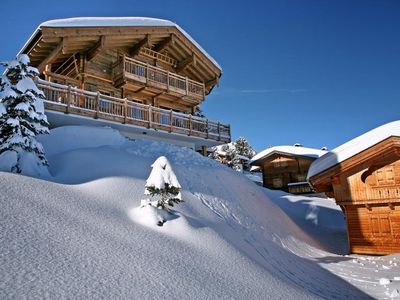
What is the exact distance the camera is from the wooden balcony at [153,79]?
18.5m

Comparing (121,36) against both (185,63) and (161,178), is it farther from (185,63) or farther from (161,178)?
(161,178)

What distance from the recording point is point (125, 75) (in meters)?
18.2

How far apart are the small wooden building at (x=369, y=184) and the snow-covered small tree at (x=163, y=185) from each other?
9.37 metres

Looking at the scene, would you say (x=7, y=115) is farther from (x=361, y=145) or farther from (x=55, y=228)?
(x=361, y=145)

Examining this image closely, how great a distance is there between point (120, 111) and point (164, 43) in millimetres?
8093

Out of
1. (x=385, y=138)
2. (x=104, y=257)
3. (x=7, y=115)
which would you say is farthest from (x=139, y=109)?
(x=104, y=257)

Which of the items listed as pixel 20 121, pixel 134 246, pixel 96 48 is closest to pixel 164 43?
pixel 96 48

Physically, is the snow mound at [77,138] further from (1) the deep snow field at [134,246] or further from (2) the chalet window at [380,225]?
(2) the chalet window at [380,225]

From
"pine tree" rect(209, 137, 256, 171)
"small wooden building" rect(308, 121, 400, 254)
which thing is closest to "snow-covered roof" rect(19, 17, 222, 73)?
"small wooden building" rect(308, 121, 400, 254)

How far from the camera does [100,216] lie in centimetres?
588

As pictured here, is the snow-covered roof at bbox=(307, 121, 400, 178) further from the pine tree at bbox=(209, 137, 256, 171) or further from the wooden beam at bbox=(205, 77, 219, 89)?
the pine tree at bbox=(209, 137, 256, 171)

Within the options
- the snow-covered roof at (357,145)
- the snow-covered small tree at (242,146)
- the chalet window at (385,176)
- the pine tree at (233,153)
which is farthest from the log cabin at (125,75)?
the snow-covered small tree at (242,146)

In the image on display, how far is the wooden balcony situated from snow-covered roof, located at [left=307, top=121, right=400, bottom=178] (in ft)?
35.9

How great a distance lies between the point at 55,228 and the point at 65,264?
1.12 metres
